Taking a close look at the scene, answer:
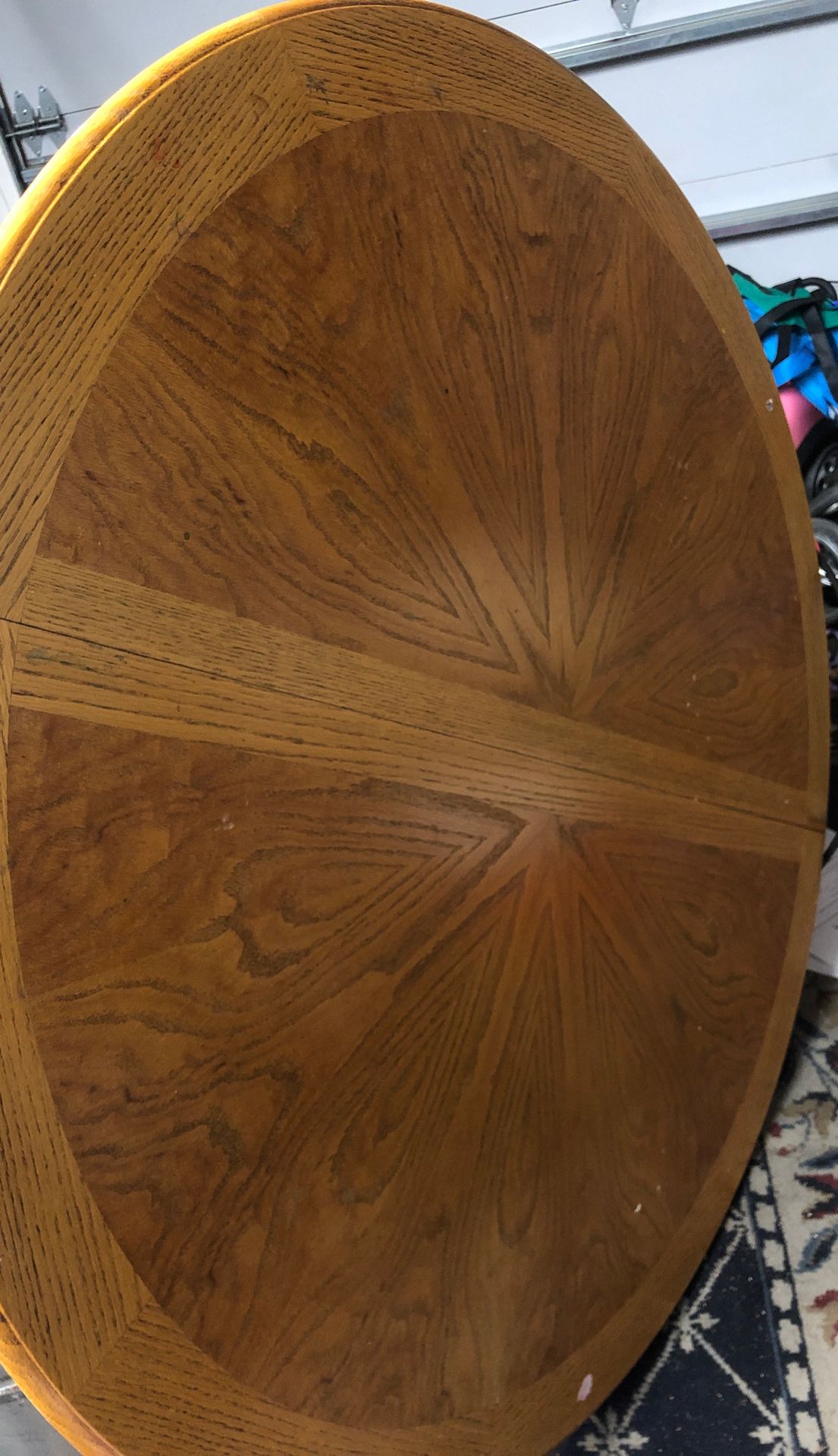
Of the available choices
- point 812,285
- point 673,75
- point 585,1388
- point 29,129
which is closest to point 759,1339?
point 585,1388

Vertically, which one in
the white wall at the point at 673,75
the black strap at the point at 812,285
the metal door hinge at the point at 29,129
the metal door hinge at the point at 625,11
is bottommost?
the black strap at the point at 812,285

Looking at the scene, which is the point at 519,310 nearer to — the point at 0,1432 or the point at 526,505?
the point at 526,505

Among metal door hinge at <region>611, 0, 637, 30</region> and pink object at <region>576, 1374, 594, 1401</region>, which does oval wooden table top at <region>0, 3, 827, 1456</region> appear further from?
metal door hinge at <region>611, 0, 637, 30</region>

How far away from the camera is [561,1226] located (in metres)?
0.77

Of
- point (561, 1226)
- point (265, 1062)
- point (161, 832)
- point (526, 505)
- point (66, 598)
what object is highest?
point (526, 505)

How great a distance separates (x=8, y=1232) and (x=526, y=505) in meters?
0.53

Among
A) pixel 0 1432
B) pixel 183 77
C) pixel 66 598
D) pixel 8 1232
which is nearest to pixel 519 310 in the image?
pixel 183 77

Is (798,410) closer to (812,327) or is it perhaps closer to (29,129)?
(812,327)

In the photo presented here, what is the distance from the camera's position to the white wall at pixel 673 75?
1645 millimetres

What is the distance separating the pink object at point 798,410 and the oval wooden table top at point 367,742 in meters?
0.71

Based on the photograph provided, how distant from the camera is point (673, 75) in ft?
5.51

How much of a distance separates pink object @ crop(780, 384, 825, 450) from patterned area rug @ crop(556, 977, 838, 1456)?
988mm

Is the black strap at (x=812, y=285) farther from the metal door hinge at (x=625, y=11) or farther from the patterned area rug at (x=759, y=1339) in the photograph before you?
the patterned area rug at (x=759, y=1339)

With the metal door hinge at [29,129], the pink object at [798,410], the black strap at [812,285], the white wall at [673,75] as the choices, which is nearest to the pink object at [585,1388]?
the pink object at [798,410]
